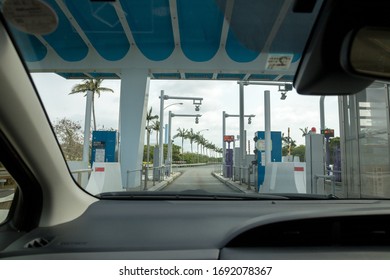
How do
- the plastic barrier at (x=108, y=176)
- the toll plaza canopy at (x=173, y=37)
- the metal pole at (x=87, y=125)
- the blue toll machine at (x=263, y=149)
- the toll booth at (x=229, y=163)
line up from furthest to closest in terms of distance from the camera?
the toll booth at (x=229, y=163) < the blue toll machine at (x=263, y=149) < the metal pole at (x=87, y=125) < the plastic barrier at (x=108, y=176) < the toll plaza canopy at (x=173, y=37)

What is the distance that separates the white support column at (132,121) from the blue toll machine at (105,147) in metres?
0.80

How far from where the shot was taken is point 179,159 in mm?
52188

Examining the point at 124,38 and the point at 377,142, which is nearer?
the point at 377,142

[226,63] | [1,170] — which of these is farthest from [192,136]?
[1,170]

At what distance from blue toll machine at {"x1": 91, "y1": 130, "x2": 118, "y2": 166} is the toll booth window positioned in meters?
9.03

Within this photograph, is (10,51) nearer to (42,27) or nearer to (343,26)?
(42,27)

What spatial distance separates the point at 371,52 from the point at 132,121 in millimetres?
11599

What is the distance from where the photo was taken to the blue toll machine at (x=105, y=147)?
1161 centimetres

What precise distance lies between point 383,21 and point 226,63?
9.61 m

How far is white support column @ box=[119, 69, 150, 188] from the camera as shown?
1186 centimetres

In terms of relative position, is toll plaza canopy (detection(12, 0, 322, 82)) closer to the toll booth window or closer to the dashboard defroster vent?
the toll booth window

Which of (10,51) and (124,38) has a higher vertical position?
(124,38)

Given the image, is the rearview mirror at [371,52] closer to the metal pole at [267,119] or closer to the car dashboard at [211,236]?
the car dashboard at [211,236]

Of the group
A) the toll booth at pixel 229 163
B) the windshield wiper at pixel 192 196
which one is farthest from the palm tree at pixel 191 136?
A: the windshield wiper at pixel 192 196
